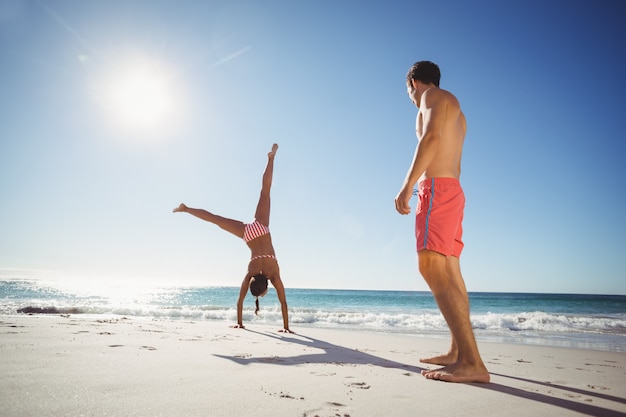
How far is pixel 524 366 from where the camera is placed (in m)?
3.95

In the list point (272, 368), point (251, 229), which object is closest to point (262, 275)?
point (251, 229)

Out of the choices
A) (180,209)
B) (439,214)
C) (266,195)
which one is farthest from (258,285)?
(439,214)

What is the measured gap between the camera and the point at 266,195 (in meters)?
8.07

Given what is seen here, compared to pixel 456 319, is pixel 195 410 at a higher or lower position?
lower

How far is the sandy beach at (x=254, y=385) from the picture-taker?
1.91 m

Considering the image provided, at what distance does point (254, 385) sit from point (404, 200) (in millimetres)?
1805

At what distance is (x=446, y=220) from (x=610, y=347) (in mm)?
6615

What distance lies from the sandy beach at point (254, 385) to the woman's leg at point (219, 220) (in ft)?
12.1

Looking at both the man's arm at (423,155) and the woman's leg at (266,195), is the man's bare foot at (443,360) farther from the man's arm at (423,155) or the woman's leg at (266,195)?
the woman's leg at (266,195)

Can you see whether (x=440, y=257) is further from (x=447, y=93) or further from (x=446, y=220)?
(x=447, y=93)

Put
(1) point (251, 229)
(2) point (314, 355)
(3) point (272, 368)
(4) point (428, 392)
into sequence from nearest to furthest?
(4) point (428, 392)
(3) point (272, 368)
(2) point (314, 355)
(1) point (251, 229)

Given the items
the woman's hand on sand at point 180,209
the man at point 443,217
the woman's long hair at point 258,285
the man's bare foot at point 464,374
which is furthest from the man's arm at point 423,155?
the woman's hand on sand at point 180,209

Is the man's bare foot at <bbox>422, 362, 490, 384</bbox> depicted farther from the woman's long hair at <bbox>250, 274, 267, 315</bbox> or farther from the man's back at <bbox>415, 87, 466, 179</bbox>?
the woman's long hair at <bbox>250, 274, 267, 315</bbox>

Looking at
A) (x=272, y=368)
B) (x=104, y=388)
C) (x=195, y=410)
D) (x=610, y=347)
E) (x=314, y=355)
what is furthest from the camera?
(x=610, y=347)
